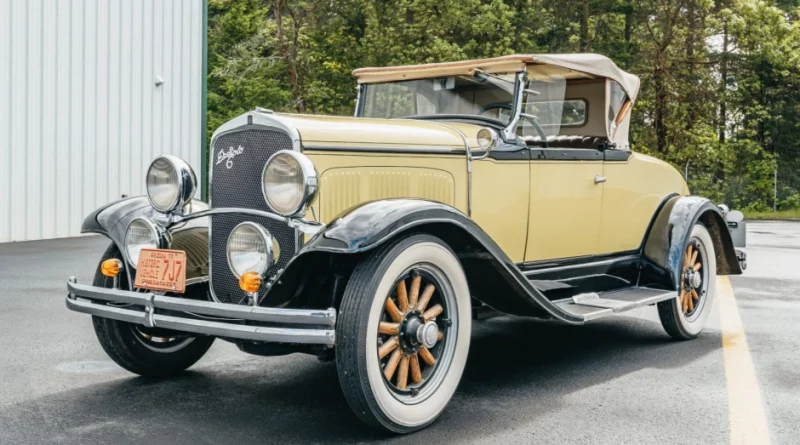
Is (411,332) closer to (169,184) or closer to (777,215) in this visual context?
(169,184)

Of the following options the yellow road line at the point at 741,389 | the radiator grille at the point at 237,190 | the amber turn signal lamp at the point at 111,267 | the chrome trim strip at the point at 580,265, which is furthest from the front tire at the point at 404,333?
the amber turn signal lamp at the point at 111,267

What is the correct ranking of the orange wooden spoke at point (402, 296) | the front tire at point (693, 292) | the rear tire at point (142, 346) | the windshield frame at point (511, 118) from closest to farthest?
the orange wooden spoke at point (402, 296) < the rear tire at point (142, 346) < the windshield frame at point (511, 118) < the front tire at point (693, 292)

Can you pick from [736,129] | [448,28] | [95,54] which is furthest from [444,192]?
[736,129]

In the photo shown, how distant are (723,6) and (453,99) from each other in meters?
21.7

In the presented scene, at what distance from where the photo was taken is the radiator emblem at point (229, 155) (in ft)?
13.2

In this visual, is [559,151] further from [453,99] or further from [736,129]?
[736,129]

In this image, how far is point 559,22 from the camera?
25.0 meters

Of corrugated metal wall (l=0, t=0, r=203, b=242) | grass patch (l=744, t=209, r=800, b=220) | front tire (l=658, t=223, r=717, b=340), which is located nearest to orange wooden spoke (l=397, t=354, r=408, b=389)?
front tire (l=658, t=223, r=717, b=340)

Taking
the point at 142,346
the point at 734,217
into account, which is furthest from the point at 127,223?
the point at 734,217

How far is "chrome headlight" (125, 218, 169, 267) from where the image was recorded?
4.07 meters

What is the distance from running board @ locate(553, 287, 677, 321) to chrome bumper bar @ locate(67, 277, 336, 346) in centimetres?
179

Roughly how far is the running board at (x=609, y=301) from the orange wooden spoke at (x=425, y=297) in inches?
43.7

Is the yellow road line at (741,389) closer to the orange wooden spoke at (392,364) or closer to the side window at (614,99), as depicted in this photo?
the orange wooden spoke at (392,364)

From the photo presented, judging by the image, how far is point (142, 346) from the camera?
4.38m
